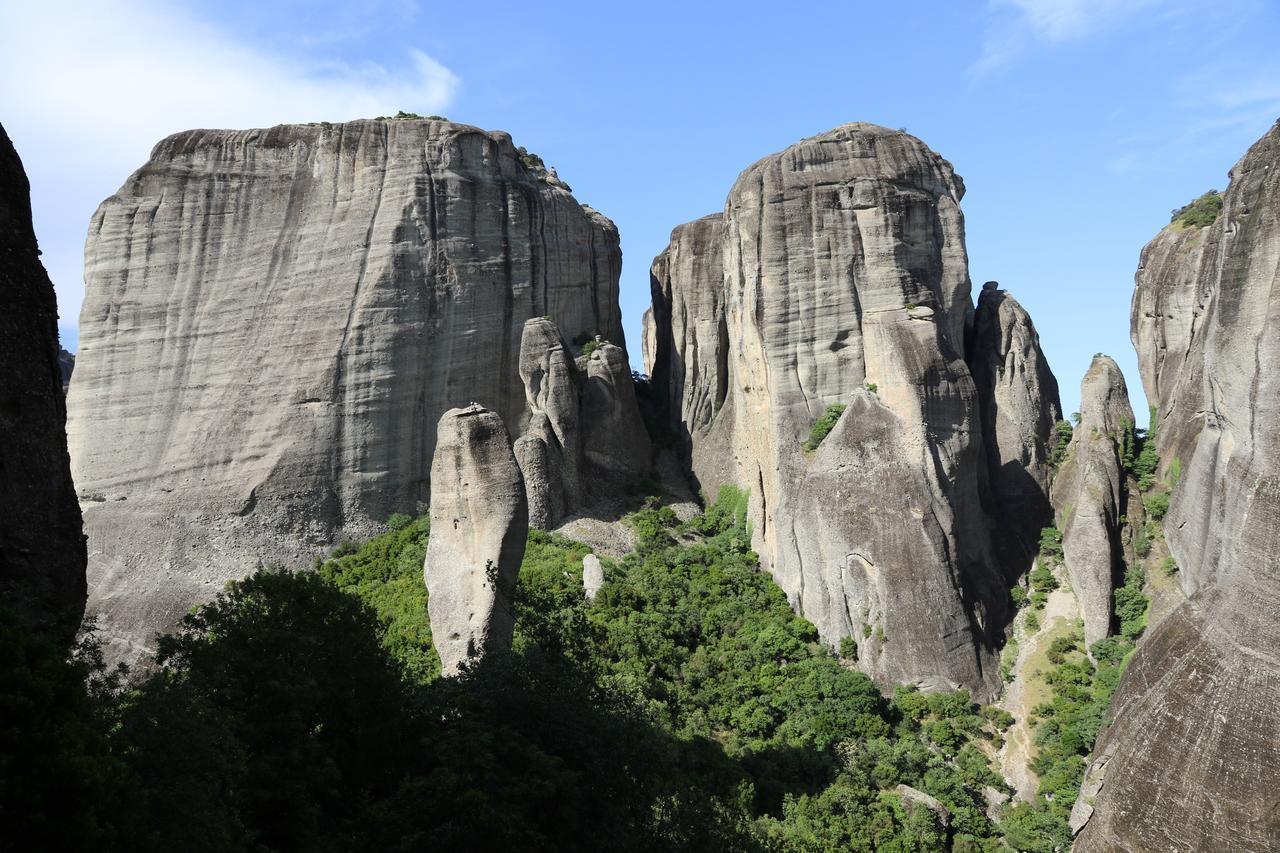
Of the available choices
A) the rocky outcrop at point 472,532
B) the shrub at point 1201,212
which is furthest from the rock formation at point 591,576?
the shrub at point 1201,212

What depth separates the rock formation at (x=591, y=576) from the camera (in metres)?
31.5

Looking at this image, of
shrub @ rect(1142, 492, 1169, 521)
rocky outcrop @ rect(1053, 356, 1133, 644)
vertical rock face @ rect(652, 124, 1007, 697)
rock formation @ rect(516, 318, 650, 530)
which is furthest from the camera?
rock formation @ rect(516, 318, 650, 530)

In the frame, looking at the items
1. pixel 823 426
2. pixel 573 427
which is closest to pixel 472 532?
pixel 573 427

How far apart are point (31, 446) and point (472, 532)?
35.1ft

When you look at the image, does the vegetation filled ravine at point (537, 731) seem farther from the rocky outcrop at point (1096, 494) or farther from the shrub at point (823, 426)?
the shrub at point (823, 426)

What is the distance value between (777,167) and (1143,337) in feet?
44.9

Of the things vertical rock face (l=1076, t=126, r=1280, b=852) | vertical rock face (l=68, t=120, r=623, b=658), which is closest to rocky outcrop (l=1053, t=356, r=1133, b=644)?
vertical rock face (l=1076, t=126, r=1280, b=852)

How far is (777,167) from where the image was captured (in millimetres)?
35875

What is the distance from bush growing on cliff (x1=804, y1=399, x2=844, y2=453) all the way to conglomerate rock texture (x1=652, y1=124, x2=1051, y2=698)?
0.31 m

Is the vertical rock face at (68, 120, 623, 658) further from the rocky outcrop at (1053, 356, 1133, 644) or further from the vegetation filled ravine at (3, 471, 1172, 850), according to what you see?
the rocky outcrop at (1053, 356, 1133, 644)

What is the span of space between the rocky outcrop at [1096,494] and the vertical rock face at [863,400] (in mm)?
2550

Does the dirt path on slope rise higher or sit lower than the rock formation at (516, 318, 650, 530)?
lower

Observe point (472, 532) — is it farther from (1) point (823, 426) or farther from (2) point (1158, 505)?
(2) point (1158, 505)

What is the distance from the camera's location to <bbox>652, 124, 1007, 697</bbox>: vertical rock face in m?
30.1
